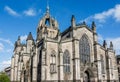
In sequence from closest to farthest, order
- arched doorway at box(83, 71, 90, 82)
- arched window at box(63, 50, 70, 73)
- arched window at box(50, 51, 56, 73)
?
arched window at box(50, 51, 56, 73)
arched window at box(63, 50, 70, 73)
arched doorway at box(83, 71, 90, 82)

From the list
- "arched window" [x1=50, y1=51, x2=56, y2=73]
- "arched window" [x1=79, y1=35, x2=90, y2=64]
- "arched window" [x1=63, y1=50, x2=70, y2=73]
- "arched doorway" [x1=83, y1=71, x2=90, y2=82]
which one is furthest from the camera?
"arched window" [x1=79, y1=35, x2=90, y2=64]

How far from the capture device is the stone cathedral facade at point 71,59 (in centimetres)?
3994

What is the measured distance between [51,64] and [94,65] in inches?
457

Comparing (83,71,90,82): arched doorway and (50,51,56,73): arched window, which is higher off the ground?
(50,51,56,73): arched window

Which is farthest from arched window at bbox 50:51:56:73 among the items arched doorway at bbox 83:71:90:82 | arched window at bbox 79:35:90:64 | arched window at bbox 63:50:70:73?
arched doorway at bbox 83:71:90:82

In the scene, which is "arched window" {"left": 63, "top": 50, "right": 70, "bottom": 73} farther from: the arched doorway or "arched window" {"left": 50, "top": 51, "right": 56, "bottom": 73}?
the arched doorway

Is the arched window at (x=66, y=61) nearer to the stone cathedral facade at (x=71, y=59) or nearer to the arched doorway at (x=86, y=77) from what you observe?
the stone cathedral facade at (x=71, y=59)

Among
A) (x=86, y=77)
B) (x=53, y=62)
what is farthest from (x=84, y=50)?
(x=53, y=62)

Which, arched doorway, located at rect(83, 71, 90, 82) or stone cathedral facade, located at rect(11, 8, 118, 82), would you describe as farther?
arched doorway, located at rect(83, 71, 90, 82)

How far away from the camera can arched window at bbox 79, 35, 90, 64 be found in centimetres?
4434

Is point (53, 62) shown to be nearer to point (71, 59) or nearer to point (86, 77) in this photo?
point (71, 59)

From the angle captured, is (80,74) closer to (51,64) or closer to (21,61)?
(51,64)

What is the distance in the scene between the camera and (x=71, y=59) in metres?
41.9

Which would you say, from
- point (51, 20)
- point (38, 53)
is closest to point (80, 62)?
point (38, 53)
